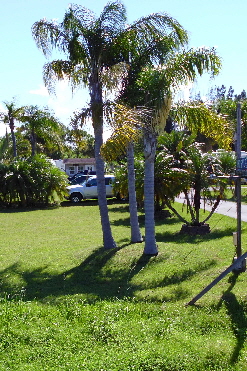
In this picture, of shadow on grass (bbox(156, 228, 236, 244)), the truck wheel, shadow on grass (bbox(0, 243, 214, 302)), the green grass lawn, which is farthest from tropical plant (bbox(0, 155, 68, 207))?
shadow on grass (bbox(0, 243, 214, 302))

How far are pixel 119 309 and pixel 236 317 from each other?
168cm

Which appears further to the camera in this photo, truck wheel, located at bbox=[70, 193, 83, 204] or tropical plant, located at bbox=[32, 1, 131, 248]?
truck wheel, located at bbox=[70, 193, 83, 204]

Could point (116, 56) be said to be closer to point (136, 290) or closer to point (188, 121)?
point (188, 121)

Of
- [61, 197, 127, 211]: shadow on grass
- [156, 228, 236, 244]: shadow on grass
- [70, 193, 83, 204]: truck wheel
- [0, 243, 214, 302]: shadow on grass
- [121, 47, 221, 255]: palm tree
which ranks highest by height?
[121, 47, 221, 255]: palm tree

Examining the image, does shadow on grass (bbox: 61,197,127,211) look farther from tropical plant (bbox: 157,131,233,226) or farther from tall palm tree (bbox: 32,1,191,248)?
tall palm tree (bbox: 32,1,191,248)

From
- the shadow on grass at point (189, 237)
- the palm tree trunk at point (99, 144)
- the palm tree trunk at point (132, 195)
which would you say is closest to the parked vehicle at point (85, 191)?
the shadow on grass at point (189, 237)

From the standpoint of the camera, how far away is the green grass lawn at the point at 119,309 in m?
5.23

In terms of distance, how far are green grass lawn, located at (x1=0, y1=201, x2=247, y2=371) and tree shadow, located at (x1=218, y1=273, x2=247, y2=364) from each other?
13 millimetres

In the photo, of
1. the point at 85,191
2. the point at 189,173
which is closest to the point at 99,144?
the point at 189,173

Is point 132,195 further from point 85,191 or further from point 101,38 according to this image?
point 85,191

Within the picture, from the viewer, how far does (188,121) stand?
11.3 meters

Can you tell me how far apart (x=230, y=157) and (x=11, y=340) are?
11.5m

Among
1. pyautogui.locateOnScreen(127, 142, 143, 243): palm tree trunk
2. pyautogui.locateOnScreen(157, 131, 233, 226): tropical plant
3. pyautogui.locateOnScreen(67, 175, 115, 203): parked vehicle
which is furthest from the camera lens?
pyautogui.locateOnScreen(67, 175, 115, 203): parked vehicle

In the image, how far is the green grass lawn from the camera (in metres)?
5.23
